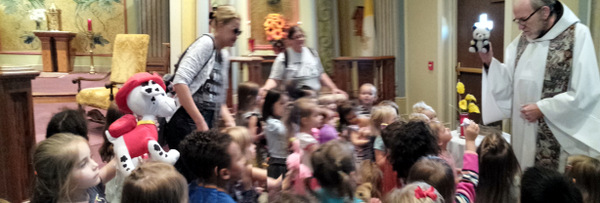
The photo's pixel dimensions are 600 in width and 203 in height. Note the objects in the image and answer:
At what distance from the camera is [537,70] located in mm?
3213

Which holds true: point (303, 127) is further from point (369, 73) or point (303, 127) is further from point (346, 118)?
point (369, 73)

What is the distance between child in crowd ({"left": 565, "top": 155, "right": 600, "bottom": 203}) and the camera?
223cm

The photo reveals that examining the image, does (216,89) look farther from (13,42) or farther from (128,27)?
(13,42)

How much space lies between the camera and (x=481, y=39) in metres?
3.19

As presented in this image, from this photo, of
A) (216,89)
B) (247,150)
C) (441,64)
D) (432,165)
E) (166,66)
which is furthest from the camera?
(166,66)

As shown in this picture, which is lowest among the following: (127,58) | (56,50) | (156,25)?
(127,58)

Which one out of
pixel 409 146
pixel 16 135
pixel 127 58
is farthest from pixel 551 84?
pixel 127 58

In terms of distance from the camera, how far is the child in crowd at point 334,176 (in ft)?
7.14

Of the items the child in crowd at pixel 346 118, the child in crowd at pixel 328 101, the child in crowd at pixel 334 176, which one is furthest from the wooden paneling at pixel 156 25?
the child in crowd at pixel 334 176

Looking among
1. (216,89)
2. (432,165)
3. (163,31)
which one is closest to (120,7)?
(163,31)

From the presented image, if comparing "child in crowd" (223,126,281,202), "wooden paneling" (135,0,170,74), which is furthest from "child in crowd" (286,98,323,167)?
"wooden paneling" (135,0,170,74)

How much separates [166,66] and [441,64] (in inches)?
167

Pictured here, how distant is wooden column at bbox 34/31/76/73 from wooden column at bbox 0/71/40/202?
819 centimetres

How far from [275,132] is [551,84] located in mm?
1598
